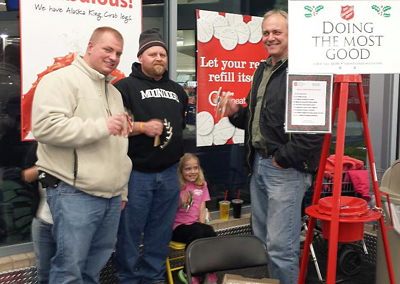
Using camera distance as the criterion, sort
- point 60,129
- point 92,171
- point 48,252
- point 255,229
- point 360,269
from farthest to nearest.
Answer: point 360,269 < point 255,229 < point 48,252 < point 92,171 < point 60,129

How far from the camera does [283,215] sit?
2568 mm

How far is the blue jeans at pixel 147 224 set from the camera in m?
2.87

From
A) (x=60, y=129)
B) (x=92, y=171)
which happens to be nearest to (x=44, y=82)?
(x=60, y=129)

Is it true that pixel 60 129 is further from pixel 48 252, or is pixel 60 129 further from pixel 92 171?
pixel 48 252

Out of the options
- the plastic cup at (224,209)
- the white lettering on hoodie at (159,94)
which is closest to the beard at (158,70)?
the white lettering on hoodie at (159,94)

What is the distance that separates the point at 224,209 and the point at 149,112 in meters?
1.48

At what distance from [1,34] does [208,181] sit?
2058 millimetres

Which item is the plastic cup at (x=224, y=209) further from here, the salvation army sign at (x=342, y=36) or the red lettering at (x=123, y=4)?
the salvation army sign at (x=342, y=36)

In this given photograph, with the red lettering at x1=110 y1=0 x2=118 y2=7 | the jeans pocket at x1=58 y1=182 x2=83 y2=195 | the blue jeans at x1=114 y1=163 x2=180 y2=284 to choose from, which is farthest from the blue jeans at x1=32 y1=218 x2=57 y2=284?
the red lettering at x1=110 y1=0 x2=118 y2=7

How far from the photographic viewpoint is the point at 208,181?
4051mm

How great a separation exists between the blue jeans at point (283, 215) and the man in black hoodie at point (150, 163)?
2.14 feet

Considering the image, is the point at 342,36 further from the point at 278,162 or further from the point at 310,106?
the point at 278,162

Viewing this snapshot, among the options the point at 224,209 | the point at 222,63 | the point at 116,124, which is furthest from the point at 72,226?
the point at 222,63

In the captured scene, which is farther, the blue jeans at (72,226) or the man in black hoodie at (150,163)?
the man in black hoodie at (150,163)
